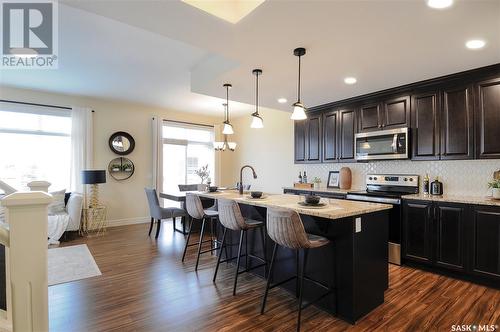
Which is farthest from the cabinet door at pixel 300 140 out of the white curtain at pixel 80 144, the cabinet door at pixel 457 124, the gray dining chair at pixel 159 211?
the white curtain at pixel 80 144

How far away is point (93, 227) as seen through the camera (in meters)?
5.44

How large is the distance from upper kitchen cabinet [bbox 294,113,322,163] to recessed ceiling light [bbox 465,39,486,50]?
258 cm

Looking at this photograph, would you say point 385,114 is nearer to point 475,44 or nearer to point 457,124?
point 457,124

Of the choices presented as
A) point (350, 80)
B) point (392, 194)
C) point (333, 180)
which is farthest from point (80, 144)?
point (392, 194)

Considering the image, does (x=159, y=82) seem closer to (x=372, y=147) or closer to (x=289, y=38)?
(x=289, y=38)

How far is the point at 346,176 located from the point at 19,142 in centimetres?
617

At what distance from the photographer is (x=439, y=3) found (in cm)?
188

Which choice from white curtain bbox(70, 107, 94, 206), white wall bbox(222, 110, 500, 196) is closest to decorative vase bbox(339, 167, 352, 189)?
white wall bbox(222, 110, 500, 196)

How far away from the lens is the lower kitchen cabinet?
112 inches

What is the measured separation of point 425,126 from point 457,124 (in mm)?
360

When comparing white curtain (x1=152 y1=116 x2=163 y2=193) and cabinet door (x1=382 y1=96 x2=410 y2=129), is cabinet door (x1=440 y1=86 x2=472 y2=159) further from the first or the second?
white curtain (x1=152 y1=116 x2=163 y2=193)

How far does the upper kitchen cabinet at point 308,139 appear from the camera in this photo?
16.6ft

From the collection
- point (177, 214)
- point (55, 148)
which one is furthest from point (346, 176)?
point (55, 148)

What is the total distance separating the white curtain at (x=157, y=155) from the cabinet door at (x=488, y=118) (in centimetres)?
595
